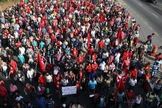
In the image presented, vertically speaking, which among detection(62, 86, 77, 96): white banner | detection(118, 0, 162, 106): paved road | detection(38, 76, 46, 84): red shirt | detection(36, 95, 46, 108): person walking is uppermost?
detection(118, 0, 162, 106): paved road

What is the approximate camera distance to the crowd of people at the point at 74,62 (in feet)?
34.4

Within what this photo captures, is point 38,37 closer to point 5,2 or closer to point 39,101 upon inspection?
point 39,101

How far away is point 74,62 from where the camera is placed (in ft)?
43.0

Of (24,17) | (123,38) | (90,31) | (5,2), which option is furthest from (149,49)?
(5,2)

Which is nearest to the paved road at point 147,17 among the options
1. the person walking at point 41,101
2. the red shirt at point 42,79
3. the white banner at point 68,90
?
the white banner at point 68,90

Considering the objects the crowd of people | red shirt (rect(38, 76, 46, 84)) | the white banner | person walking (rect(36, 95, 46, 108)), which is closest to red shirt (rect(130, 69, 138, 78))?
the crowd of people

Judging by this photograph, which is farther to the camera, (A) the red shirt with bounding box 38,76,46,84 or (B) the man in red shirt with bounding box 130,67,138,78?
(B) the man in red shirt with bounding box 130,67,138,78

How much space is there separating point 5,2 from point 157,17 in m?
22.2

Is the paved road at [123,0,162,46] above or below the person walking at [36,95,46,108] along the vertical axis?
above

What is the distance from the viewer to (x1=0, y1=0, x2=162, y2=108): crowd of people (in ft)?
34.4

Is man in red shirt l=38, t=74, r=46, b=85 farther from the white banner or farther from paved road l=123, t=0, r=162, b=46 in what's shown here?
paved road l=123, t=0, r=162, b=46

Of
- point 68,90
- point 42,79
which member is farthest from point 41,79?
point 68,90

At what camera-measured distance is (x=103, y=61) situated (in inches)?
505

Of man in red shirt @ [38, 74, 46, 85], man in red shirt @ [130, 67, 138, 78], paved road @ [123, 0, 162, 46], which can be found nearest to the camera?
man in red shirt @ [38, 74, 46, 85]
